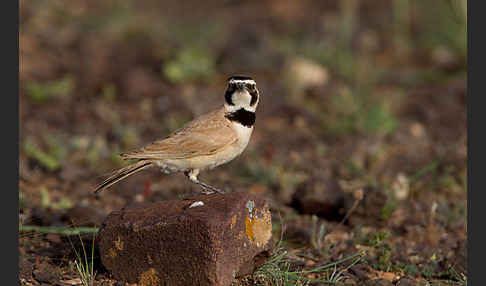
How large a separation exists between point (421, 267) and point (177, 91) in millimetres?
5388

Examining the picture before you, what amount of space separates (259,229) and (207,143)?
83 centimetres

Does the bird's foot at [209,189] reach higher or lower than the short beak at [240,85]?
lower

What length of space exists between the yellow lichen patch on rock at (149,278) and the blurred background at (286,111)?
0.90 m

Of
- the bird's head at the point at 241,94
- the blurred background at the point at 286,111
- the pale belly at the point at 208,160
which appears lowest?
the blurred background at the point at 286,111

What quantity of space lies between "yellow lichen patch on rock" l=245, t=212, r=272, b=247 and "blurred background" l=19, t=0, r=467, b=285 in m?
0.98

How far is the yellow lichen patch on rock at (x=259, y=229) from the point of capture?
15.4ft

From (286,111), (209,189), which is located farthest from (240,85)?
(286,111)

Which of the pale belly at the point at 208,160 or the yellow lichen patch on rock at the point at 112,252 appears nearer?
the yellow lichen patch on rock at the point at 112,252

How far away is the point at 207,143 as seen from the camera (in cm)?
517

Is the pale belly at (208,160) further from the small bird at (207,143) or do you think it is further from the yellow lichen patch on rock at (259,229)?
the yellow lichen patch on rock at (259,229)

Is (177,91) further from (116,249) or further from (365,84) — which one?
(116,249)

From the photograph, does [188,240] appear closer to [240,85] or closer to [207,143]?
[207,143]

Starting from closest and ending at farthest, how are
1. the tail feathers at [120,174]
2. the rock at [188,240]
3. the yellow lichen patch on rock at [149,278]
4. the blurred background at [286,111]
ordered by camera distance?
the rock at [188,240] → the yellow lichen patch on rock at [149,278] → the tail feathers at [120,174] → the blurred background at [286,111]

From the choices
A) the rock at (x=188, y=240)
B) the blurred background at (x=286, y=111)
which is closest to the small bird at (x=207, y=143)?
the rock at (x=188, y=240)
